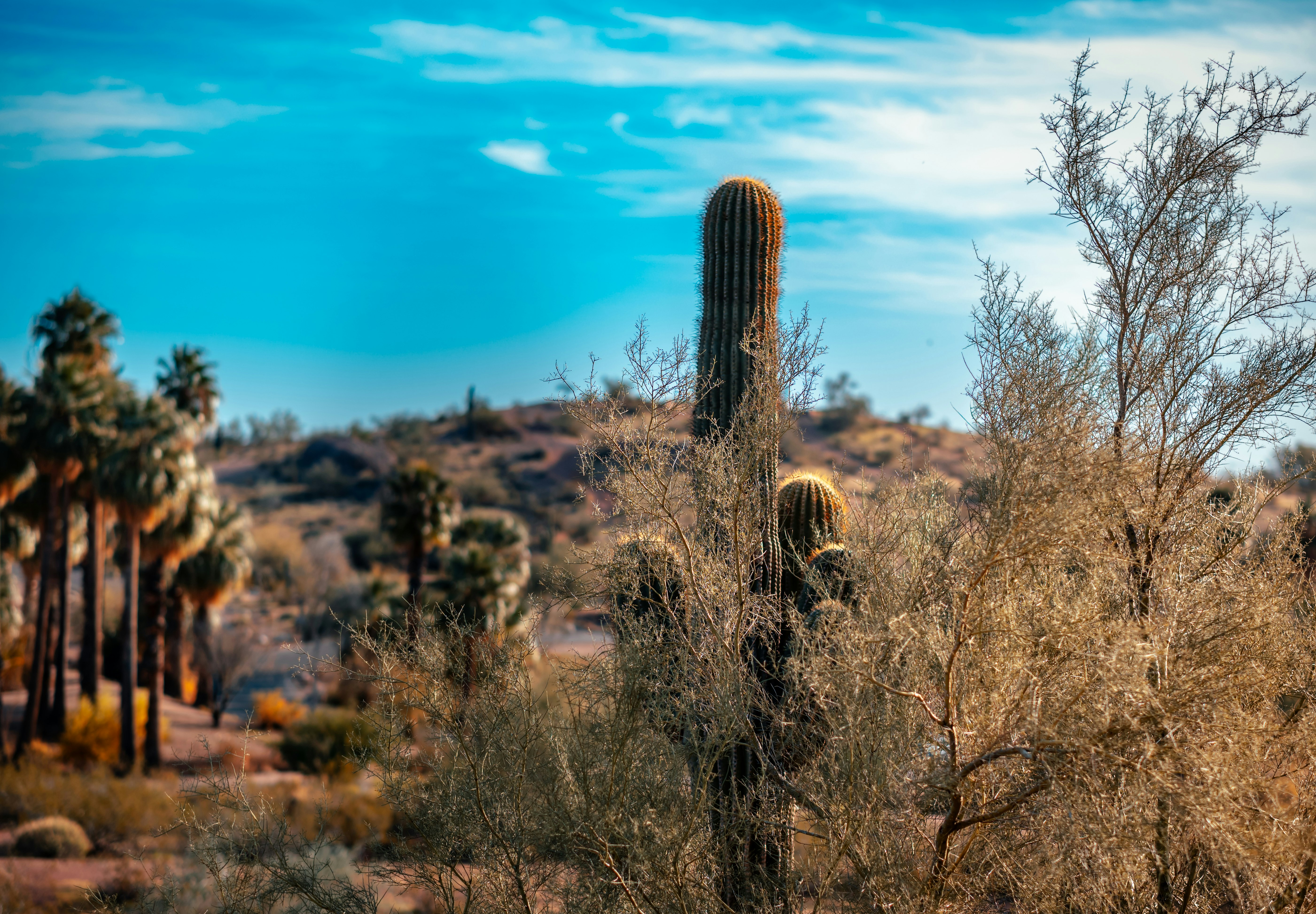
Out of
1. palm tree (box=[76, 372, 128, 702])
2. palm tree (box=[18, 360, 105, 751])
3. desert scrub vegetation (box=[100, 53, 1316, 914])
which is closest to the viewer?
desert scrub vegetation (box=[100, 53, 1316, 914])

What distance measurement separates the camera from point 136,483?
21.8 m

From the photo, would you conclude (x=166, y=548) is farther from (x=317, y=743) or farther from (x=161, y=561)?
(x=317, y=743)

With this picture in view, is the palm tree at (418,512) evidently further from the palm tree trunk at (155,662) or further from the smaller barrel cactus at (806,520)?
the smaller barrel cactus at (806,520)

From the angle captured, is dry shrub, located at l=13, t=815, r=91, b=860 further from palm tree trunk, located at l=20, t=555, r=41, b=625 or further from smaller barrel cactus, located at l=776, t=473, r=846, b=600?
smaller barrel cactus, located at l=776, t=473, r=846, b=600

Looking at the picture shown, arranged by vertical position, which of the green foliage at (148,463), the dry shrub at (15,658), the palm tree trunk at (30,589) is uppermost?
the green foliage at (148,463)

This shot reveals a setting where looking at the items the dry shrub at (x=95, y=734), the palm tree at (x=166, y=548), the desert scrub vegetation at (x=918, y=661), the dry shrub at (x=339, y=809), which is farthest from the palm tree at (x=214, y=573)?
the desert scrub vegetation at (x=918, y=661)

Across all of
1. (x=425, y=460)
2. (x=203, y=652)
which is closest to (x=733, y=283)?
(x=203, y=652)

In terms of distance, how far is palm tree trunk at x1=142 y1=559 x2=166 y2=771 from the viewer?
72.1 ft

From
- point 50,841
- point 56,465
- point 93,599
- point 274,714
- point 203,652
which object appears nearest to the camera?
point 50,841

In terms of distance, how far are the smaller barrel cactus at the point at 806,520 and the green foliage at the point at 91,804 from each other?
44.6ft

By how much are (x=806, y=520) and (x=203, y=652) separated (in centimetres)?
2348

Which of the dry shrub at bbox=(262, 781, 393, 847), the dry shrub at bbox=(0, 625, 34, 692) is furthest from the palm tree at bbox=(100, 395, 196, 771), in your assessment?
the dry shrub at bbox=(0, 625, 34, 692)

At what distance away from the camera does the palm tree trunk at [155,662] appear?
2197 centimetres

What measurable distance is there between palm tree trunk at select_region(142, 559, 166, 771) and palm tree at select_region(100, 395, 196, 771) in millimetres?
332
